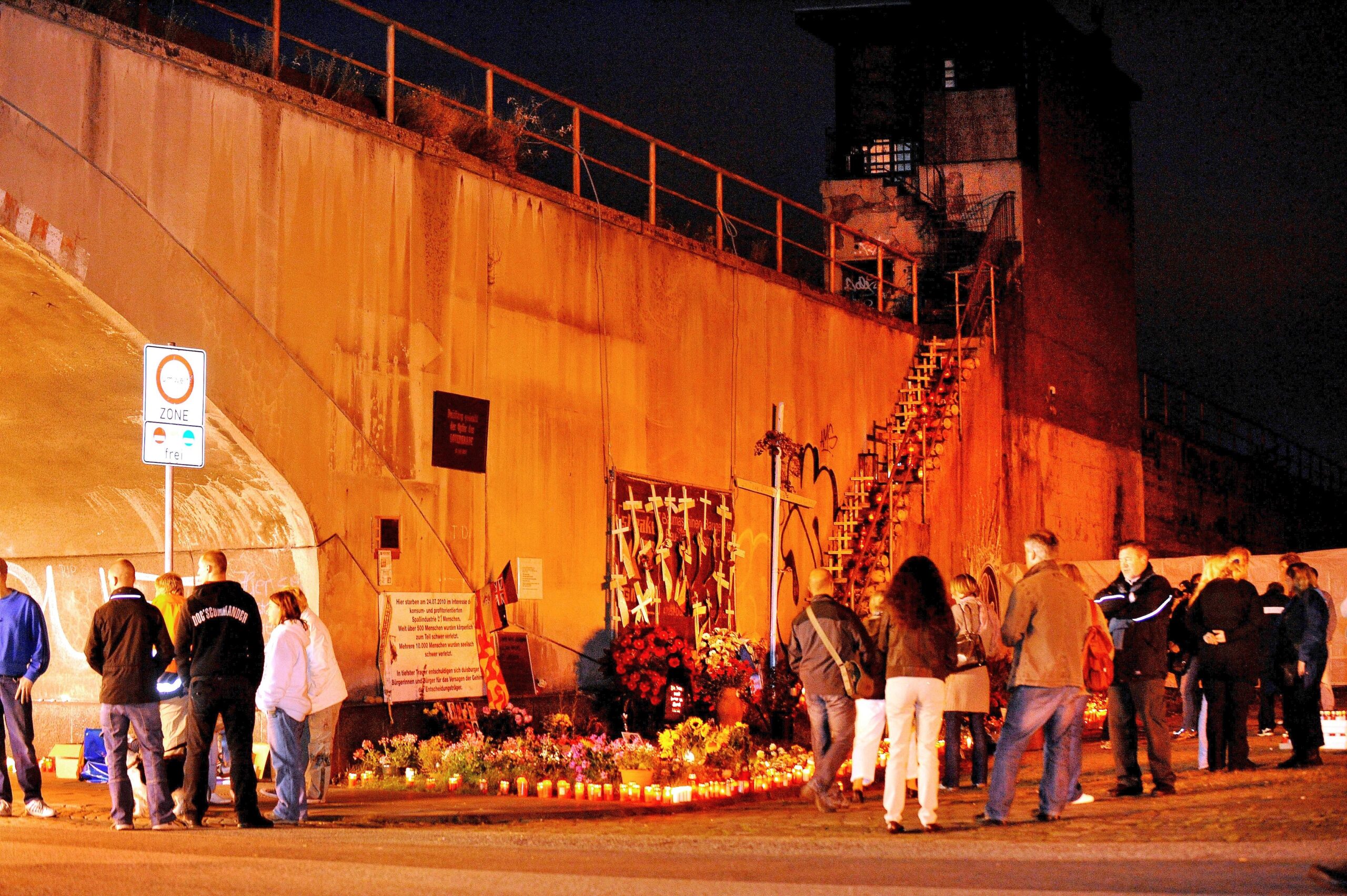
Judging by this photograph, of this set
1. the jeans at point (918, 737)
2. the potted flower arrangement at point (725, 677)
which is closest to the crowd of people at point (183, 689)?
the jeans at point (918, 737)

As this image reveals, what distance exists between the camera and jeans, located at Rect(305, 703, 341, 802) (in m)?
11.7

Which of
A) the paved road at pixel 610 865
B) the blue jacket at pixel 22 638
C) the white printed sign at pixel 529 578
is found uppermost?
the white printed sign at pixel 529 578

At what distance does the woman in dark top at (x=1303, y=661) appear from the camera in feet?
44.4

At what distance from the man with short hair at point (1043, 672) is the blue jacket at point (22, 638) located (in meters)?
6.78

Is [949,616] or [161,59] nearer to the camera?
[949,616]

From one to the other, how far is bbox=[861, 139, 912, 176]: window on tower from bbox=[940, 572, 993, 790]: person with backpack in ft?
81.8

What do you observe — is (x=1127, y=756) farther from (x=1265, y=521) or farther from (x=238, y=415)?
(x=1265, y=521)

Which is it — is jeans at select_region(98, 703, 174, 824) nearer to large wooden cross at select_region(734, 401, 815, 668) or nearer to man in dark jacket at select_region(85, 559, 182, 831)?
man in dark jacket at select_region(85, 559, 182, 831)

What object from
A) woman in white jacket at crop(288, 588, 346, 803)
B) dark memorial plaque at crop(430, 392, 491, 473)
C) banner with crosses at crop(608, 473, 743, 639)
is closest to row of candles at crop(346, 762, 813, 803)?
woman in white jacket at crop(288, 588, 346, 803)

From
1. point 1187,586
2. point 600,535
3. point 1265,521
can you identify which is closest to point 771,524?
point 600,535

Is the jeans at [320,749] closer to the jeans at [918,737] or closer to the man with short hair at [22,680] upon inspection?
the man with short hair at [22,680]

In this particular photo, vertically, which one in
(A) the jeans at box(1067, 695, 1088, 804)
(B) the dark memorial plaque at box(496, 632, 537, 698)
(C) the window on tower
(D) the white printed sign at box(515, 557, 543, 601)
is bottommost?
(A) the jeans at box(1067, 695, 1088, 804)

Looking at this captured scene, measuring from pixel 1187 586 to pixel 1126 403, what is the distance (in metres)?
16.8

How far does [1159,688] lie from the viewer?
11727mm
